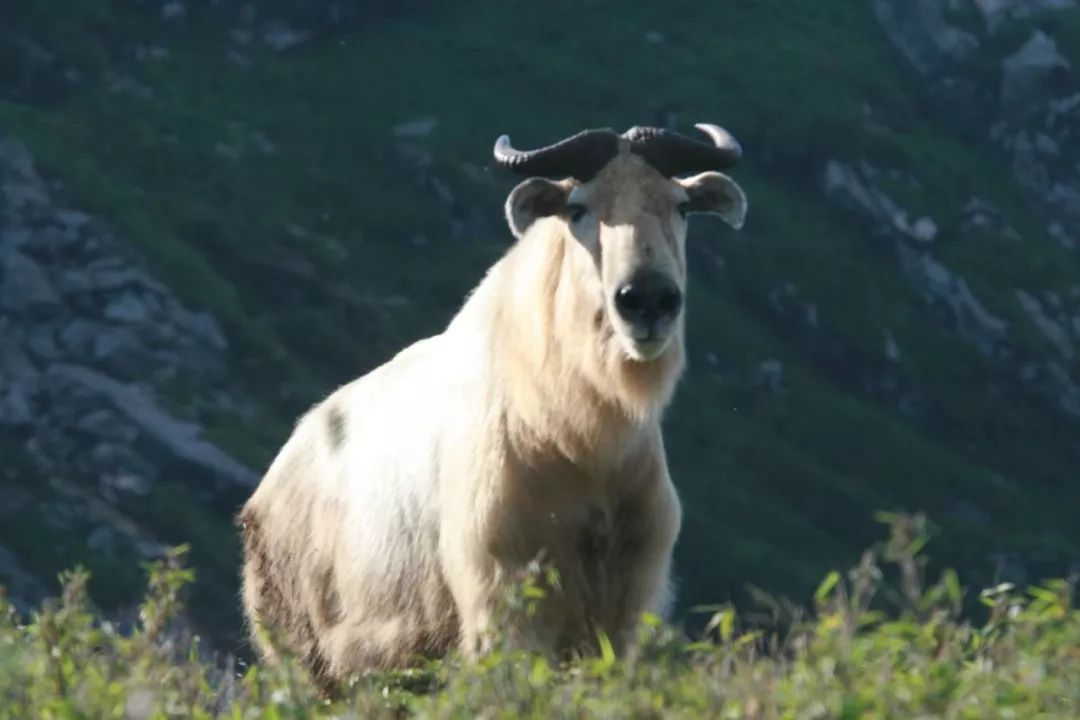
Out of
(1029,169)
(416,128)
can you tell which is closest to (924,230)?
(1029,169)

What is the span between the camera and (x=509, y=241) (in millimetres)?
122875

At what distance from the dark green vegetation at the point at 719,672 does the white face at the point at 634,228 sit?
3868 millimetres

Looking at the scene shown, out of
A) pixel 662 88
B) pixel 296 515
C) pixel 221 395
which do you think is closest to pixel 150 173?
pixel 221 395

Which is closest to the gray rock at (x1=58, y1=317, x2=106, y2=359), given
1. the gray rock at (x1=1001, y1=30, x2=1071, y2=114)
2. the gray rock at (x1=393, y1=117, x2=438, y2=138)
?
the gray rock at (x1=393, y1=117, x2=438, y2=138)

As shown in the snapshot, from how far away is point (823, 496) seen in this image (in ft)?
367

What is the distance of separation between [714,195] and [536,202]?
44.4 inches

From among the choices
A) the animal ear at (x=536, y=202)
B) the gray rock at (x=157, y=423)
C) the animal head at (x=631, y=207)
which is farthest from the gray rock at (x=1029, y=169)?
the animal ear at (x=536, y=202)

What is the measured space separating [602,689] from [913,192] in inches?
4958

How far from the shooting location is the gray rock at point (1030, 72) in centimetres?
13988

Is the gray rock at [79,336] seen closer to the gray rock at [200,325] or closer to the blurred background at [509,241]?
the blurred background at [509,241]

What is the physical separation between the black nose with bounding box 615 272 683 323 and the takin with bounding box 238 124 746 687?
0.03 ft

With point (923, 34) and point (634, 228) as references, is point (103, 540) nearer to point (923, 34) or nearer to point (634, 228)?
point (923, 34)

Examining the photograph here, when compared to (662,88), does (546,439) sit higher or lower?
higher

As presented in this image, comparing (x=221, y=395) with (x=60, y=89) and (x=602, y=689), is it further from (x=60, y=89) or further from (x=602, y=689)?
(x=602, y=689)
